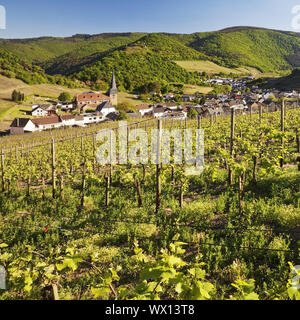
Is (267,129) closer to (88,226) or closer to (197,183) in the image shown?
(197,183)

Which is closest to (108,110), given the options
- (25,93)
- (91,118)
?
(91,118)

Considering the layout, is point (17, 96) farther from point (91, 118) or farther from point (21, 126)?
point (21, 126)

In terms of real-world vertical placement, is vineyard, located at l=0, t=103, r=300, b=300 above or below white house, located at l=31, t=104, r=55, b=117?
A: below

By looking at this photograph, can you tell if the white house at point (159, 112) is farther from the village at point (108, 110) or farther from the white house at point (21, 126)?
the white house at point (21, 126)

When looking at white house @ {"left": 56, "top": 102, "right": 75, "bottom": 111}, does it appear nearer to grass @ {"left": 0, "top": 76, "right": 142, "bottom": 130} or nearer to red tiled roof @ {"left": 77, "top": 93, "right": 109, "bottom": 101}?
red tiled roof @ {"left": 77, "top": 93, "right": 109, "bottom": 101}

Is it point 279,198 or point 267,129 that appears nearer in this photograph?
point 279,198

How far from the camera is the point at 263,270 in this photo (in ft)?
16.6

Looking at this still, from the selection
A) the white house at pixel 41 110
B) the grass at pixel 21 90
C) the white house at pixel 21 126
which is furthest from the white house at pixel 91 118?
the grass at pixel 21 90

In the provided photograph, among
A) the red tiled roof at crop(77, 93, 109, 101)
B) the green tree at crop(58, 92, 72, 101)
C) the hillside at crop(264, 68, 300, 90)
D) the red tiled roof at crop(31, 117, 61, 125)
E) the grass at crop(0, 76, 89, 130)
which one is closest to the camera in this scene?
the red tiled roof at crop(31, 117, 61, 125)

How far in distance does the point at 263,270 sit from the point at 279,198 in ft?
12.2

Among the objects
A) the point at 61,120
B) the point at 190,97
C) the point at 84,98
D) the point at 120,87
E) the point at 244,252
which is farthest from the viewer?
the point at 120,87

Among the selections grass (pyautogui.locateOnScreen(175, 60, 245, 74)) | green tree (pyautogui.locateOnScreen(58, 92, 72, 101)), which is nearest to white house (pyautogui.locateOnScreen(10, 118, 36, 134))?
green tree (pyautogui.locateOnScreen(58, 92, 72, 101))

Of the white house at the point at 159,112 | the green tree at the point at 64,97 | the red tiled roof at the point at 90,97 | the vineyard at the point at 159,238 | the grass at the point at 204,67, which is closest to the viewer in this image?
the vineyard at the point at 159,238
